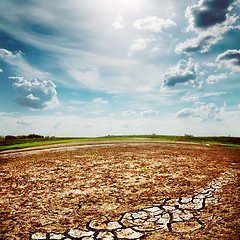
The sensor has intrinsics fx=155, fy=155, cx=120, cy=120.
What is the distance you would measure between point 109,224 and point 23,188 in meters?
5.85

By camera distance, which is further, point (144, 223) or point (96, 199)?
point (96, 199)

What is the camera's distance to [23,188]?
8.30 metres

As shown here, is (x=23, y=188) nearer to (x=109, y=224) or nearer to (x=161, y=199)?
(x=109, y=224)

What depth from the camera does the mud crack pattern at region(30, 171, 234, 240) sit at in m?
4.50

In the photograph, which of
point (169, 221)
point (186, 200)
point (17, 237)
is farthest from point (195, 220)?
point (17, 237)

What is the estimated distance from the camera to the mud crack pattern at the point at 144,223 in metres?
4.50

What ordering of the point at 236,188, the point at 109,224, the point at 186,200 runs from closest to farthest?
the point at 109,224 < the point at 186,200 < the point at 236,188

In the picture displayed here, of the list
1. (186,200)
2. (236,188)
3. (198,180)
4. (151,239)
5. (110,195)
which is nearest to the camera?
(151,239)

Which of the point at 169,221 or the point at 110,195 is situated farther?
the point at 110,195

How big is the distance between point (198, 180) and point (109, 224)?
6534 mm

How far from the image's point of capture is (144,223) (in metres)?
5.04

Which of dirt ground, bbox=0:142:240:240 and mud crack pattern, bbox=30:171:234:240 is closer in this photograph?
mud crack pattern, bbox=30:171:234:240

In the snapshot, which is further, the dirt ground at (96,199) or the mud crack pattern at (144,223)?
the dirt ground at (96,199)

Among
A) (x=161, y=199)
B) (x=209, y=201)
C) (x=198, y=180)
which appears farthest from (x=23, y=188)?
(x=198, y=180)
